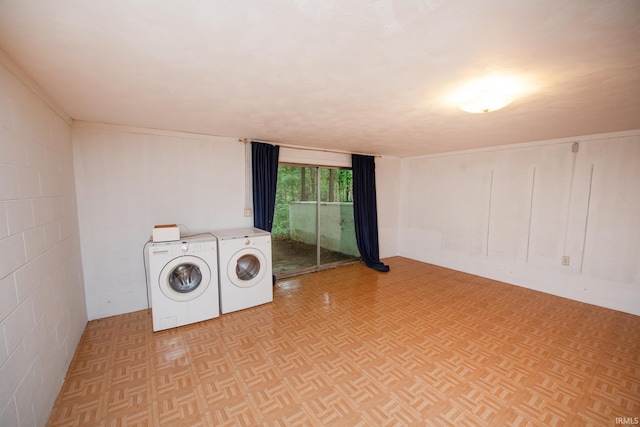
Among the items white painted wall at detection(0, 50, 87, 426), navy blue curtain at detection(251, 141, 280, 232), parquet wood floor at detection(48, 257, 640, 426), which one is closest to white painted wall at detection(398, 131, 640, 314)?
Answer: parquet wood floor at detection(48, 257, 640, 426)

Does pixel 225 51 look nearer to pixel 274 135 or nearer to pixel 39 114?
pixel 39 114

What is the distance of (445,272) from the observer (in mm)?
4836

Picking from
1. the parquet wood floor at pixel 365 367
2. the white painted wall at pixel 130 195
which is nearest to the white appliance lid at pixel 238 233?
the white painted wall at pixel 130 195

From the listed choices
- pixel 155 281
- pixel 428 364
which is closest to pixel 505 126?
pixel 428 364

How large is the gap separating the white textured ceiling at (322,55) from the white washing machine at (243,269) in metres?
1.48

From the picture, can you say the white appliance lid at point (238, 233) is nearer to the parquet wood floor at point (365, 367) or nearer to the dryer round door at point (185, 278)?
the dryer round door at point (185, 278)

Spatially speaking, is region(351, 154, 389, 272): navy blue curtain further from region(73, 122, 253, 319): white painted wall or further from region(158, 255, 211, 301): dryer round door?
region(158, 255, 211, 301): dryer round door

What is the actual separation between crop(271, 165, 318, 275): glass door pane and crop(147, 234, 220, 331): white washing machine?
142 cm

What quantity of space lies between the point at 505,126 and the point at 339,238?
3.24 metres

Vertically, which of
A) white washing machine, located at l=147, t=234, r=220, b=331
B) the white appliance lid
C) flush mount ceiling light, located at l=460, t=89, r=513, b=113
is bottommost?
white washing machine, located at l=147, t=234, r=220, b=331

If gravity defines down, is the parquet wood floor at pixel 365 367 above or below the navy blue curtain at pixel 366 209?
below

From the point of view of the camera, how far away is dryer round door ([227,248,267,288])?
3.18 m

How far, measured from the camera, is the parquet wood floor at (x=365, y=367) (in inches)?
69.4

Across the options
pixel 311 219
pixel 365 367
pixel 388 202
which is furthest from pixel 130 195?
pixel 388 202
